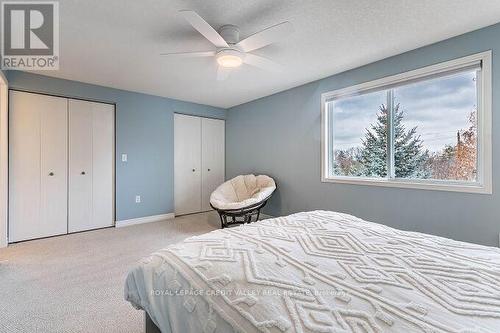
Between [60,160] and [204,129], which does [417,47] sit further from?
[60,160]

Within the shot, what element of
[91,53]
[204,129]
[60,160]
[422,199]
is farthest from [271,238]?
[204,129]

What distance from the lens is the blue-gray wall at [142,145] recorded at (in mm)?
3922

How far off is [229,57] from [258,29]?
14.1 inches

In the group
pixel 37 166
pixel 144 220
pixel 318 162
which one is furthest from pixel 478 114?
pixel 37 166

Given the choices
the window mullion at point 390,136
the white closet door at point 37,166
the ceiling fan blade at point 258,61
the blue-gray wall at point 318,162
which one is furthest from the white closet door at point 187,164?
the window mullion at point 390,136

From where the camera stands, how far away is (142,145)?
13.9 feet

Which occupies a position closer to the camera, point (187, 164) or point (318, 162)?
point (318, 162)

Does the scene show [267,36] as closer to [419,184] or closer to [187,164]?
[419,184]

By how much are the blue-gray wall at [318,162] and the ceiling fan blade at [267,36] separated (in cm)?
168

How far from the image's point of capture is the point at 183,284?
3.32 ft

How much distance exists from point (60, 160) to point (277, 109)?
11.3 ft

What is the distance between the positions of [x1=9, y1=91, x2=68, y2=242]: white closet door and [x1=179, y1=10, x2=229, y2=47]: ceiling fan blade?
9.32 ft

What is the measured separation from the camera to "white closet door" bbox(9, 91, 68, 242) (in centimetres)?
316

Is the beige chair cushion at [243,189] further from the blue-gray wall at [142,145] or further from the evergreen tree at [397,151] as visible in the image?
the evergreen tree at [397,151]
